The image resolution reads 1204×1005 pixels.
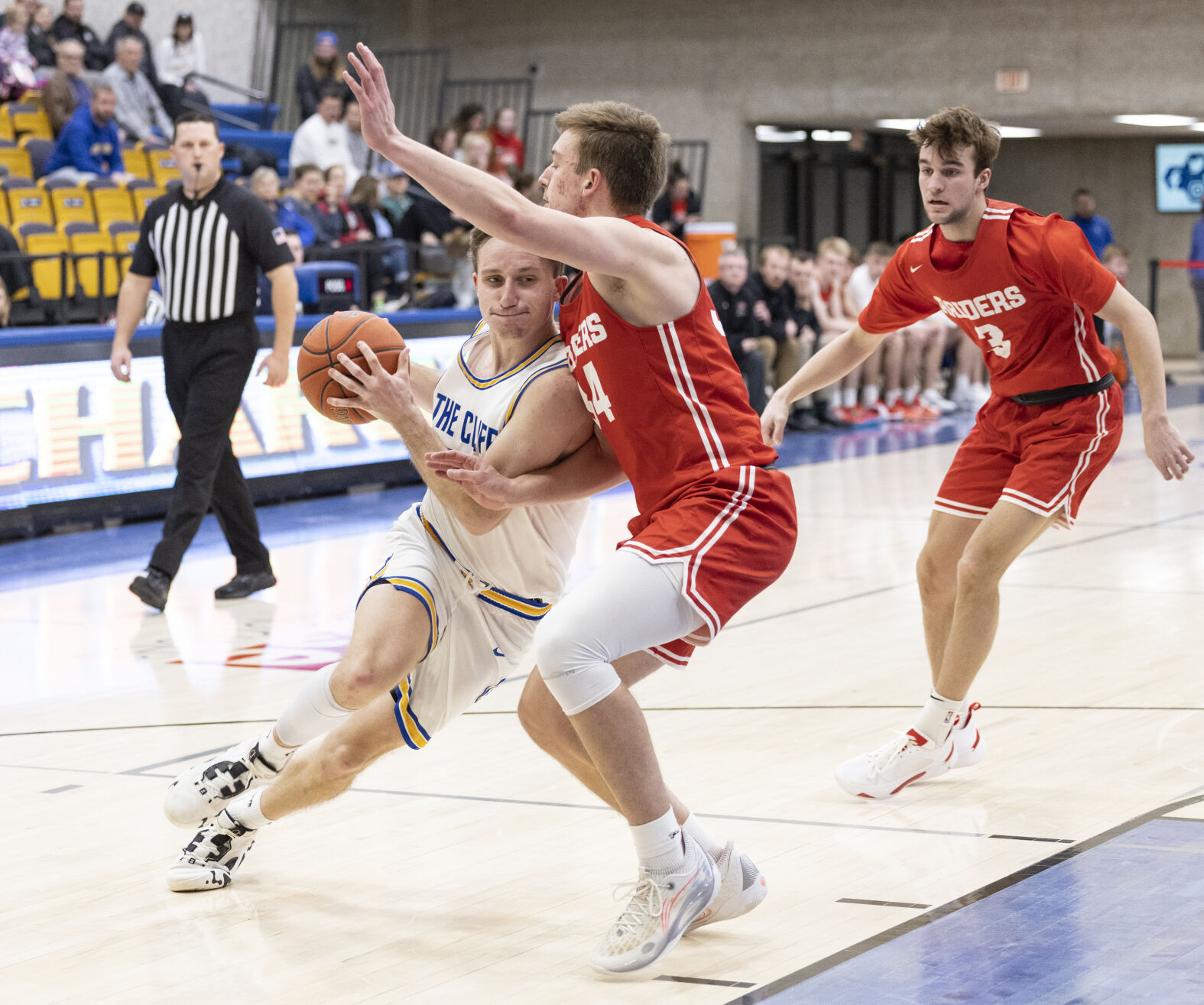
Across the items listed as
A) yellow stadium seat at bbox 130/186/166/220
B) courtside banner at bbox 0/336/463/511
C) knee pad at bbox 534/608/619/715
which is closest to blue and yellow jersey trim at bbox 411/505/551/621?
knee pad at bbox 534/608/619/715

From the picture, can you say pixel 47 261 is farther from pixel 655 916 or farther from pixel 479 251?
pixel 655 916

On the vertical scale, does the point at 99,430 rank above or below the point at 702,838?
above

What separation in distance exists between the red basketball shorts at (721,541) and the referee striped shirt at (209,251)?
426cm

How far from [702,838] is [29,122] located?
42.9 feet

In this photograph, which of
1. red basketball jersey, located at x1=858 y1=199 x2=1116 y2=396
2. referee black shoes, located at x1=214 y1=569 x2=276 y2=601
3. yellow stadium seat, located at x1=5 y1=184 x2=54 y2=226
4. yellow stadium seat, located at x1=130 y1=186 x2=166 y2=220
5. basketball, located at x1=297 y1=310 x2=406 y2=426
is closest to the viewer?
basketball, located at x1=297 y1=310 x2=406 y2=426

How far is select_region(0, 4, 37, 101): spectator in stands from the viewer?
48.7 feet

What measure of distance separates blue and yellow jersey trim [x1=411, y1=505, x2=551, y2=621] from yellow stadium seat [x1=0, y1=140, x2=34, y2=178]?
11475 millimetres

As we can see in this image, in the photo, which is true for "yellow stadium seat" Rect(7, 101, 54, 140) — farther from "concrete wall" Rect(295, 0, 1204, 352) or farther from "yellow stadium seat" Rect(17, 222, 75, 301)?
"concrete wall" Rect(295, 0, 1204, 352)

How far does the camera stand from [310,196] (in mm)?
14055

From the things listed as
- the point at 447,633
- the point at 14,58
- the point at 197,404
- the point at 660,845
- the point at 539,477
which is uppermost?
the point at 14,58

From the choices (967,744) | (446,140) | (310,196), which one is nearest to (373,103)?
(967,744)

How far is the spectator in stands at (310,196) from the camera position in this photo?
13.8m

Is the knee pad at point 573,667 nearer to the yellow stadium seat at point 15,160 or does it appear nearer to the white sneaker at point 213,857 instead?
the white sneaker at point 213,857

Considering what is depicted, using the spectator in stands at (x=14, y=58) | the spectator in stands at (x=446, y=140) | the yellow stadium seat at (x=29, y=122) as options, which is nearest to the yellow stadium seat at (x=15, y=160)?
the yellow stadium seat at (x=29, y=122)
